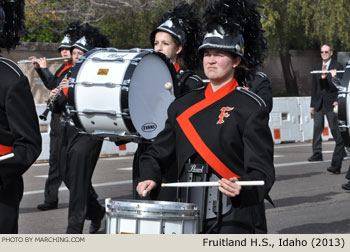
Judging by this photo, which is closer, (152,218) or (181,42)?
(152,218)

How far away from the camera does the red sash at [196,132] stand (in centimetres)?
439

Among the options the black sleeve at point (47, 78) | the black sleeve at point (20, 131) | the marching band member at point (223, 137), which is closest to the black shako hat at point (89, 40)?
the black sleeve at point (47, 78)

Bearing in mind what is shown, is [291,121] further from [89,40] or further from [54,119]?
[89,40]

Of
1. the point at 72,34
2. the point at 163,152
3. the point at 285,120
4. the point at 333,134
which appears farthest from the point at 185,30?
the point at 285,120

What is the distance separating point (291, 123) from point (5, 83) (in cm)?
1586

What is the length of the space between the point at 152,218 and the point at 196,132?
0.68 m

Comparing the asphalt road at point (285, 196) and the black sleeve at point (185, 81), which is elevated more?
the black sleeve at point (185, 81)

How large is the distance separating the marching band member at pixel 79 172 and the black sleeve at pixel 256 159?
326cm

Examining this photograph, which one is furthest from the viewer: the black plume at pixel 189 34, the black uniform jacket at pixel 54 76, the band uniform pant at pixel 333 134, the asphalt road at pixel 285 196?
the band uniform pant at pixel 333 134

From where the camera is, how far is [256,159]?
427cm

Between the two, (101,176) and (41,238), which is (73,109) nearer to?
(41,238)

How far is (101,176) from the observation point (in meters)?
13.0

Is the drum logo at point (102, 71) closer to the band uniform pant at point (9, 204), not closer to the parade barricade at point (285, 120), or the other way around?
the band uniform pant at point (9, 204)

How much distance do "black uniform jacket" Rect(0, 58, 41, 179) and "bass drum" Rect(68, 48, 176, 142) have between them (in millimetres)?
2507
